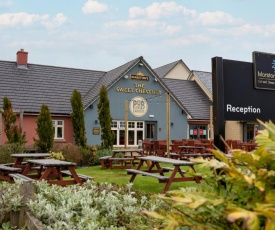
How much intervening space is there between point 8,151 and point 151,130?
13.5 meters

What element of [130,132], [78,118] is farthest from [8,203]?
[130,132]

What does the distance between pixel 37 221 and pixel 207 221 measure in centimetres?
309

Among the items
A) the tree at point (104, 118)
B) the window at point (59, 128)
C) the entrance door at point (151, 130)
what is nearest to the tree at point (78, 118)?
the tree at point (104, 118)

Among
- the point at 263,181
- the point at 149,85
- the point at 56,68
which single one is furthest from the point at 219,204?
the point at 56,68

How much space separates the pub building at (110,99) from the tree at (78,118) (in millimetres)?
3853

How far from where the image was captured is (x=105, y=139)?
19422 millimetres

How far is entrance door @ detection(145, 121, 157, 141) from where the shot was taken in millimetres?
25609

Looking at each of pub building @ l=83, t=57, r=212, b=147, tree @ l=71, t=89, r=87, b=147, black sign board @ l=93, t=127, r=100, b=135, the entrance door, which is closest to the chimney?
pub building @ l=83, t=57, r=212, b=147

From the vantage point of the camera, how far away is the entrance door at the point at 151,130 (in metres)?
25.6

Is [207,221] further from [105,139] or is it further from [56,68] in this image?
[56,68]

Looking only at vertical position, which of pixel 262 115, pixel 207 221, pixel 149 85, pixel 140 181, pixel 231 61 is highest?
pixel 149 85

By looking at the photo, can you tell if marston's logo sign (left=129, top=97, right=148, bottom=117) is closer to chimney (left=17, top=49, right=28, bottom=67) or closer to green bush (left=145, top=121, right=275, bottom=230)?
chimney (left=17, top=49, right=28, bottom=67)

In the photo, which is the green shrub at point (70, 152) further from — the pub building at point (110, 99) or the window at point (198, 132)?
the window at point (198, 132)

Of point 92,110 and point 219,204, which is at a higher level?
point 92,110
